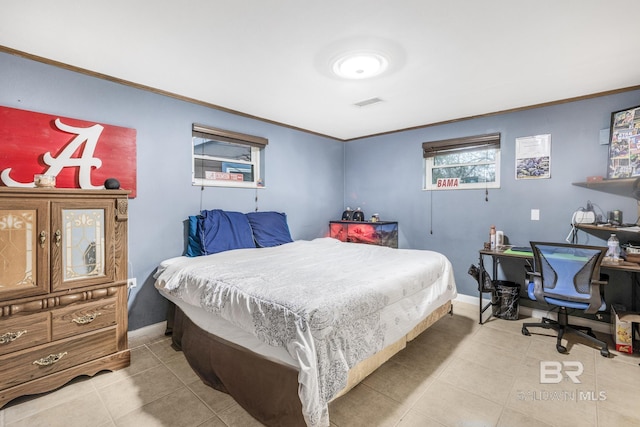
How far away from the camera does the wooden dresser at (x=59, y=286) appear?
190 cm

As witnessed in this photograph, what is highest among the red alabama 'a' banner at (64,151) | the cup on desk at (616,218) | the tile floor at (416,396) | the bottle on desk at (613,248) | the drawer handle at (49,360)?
the red alabama 'a' banner at (64,151)

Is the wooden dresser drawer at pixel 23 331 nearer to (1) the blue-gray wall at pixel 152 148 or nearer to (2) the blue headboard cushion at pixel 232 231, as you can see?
(1) the blue-gray wall at pixel 152 148

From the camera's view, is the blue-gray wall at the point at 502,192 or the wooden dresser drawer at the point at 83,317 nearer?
the wooden dresser drawer at the point at 83,317

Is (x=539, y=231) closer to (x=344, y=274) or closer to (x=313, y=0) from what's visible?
(x=344, y=274)

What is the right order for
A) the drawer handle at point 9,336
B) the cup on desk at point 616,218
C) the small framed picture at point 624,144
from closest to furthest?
the drawer handle at point 9,336 < the small framed picture at point 624,144 < the cup on desk at point 616,218

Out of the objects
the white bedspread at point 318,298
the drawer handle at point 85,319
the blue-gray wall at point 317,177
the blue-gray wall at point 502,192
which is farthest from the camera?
the blue-gray wall at point 502,192

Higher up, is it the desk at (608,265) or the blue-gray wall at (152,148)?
Result: the blue-gray wall at (152,148)

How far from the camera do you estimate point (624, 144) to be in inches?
112

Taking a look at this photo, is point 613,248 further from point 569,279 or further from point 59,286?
point 59,286

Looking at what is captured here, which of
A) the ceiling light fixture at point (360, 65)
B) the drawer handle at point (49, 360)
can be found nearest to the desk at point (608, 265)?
the ceiling light fixture at point (360, 65)

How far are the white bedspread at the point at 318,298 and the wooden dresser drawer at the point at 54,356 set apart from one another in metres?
0.56

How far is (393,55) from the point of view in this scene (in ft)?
7.47

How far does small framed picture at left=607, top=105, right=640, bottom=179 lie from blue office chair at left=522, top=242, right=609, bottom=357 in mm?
1050

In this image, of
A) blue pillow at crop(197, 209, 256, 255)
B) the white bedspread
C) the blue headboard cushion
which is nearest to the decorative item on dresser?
the blue headboard cushion
